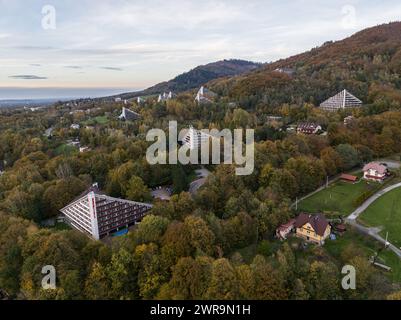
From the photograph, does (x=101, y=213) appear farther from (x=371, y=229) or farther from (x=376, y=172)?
(x=376, y=172)

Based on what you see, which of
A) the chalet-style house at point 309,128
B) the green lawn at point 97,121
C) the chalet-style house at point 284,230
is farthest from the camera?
the green lawn at point 97,121

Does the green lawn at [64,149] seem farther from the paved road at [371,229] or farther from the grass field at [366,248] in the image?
the grass field at [366,248]

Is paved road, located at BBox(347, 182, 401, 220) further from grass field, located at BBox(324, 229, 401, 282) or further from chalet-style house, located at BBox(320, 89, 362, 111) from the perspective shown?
chalet-style house, located at BBox(320, 89, 362, 111)

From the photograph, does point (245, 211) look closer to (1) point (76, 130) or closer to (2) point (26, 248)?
(2) point (26, 248)

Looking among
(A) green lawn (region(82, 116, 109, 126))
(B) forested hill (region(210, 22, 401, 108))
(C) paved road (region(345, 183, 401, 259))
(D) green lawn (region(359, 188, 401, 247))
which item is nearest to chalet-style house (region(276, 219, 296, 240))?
(C) paved road (region(345, 183, 401, 259))

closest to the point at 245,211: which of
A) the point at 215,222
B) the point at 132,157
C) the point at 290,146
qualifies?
the point at 215,222

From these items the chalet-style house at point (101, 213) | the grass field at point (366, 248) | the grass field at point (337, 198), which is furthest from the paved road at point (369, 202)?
the chalet-style house at point (101, 213)
